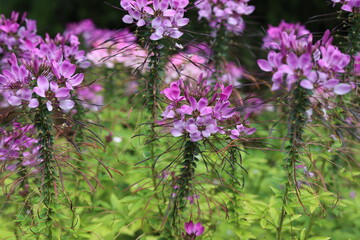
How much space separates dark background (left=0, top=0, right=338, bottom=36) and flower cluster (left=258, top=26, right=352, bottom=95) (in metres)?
4.76

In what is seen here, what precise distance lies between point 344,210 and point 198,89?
179 cm

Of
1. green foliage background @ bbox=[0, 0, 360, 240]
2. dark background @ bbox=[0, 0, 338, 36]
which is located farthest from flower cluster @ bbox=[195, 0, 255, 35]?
dark background @ bbox=[0, 0, 338, 36]

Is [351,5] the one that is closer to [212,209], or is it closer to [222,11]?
[222,11]

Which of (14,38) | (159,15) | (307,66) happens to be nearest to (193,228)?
(307,66)

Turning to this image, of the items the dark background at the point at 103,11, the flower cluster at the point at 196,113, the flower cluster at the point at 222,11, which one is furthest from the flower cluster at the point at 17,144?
the dark background at the point at 103,11

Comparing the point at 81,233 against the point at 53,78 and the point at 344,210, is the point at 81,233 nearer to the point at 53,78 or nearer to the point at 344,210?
the point at 53,78

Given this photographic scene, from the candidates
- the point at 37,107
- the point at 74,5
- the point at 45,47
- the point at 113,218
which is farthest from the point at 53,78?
the point at 74,5

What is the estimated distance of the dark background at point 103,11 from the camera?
20.5 feet

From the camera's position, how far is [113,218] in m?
2.49

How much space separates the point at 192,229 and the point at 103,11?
22.9ft

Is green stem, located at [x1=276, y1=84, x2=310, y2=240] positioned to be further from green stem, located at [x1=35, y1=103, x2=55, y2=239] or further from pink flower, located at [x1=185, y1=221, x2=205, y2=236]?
green stem, located at [x1=35, y1=103, x2=55, y2=239]

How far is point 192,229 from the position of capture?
1.99 metres

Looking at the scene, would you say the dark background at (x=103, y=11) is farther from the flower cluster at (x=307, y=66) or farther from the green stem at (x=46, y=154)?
the flower cluster at (x=307, y=66)

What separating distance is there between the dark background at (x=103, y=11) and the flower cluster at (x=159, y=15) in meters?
4.36
